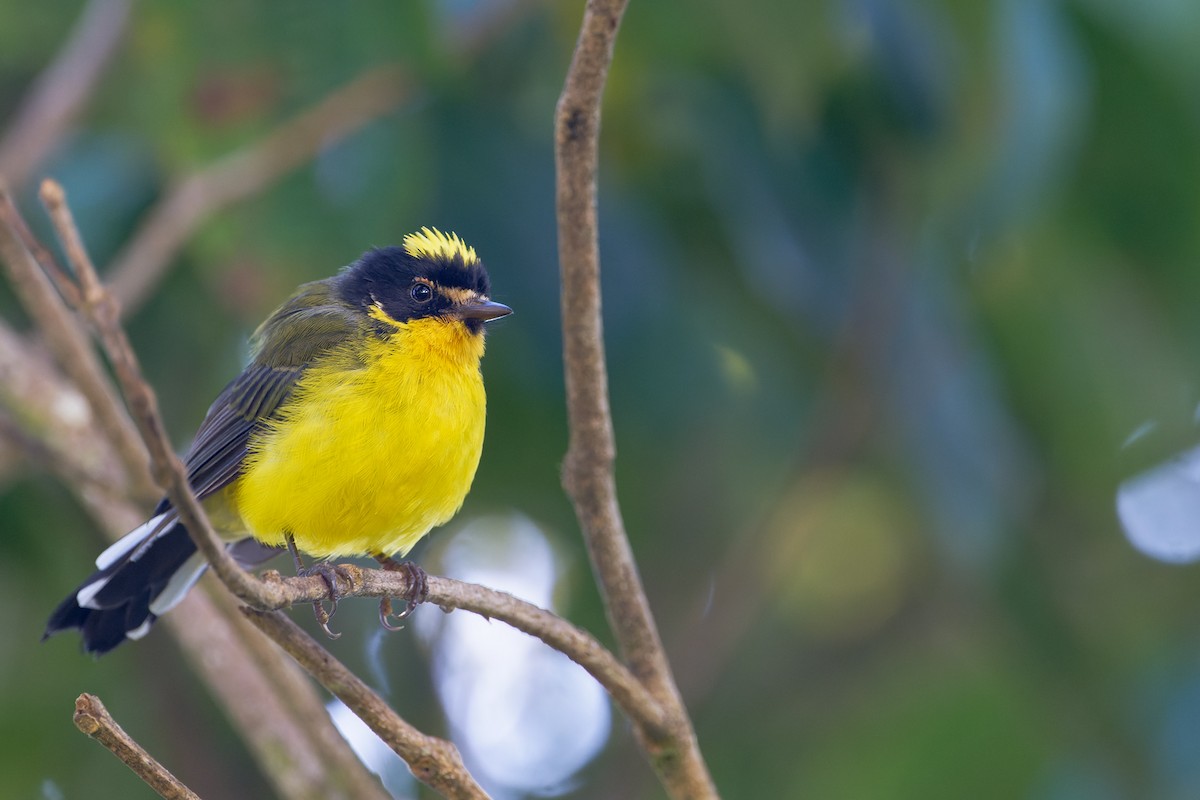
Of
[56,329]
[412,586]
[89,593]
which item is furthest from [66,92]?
[412,586]

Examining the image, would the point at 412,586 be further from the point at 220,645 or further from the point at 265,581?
the point at 220,645

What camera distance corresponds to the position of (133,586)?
3.26 m

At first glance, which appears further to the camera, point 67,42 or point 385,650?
point 385,650

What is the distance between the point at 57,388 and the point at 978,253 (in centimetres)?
280

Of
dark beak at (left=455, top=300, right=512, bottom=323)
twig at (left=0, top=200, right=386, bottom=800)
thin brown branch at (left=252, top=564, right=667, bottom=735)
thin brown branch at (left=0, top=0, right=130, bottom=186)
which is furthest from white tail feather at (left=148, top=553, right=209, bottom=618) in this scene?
thin brown branch at (left=0, top=0, right=130, bottom=186)

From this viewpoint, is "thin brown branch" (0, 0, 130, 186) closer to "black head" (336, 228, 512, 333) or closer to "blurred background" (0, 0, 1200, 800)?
"blurred background" (0, 0, 1200, 800)

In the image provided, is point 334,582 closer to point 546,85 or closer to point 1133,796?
point 546,85

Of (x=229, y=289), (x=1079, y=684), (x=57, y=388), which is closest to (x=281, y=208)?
(x=229, y=289)

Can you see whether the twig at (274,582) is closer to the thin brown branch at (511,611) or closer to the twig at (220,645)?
the thin brown branch at (511,611)

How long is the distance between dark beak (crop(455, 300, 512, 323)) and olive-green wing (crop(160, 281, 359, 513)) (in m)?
0.26

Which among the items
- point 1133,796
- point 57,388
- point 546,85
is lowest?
point 1133,796

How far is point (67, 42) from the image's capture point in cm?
507

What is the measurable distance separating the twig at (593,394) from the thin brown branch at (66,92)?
2243 millimetres

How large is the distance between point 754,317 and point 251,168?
6.16 ft
